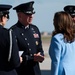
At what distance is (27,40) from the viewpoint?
23.5ft

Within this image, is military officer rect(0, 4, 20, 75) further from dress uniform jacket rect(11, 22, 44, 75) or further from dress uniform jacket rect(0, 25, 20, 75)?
dress uniform jacket rect(11, 22, 44, 75)

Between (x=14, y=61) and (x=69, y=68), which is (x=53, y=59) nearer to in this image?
(x=69, y=68)

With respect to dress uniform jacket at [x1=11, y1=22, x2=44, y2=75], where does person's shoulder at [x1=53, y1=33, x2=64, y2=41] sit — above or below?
above

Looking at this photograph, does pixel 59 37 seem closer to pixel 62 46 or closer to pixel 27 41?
pixel 62 46

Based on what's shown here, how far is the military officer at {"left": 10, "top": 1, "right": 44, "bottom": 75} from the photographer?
23.0ft

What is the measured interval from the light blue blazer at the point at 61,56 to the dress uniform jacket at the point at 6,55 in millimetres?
637

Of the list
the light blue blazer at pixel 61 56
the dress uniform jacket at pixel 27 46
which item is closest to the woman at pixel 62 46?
the light blue blazer at pixel 61 56

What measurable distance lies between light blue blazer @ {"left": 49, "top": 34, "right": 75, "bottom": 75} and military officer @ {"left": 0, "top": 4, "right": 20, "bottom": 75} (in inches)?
25.1

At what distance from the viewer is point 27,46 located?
7094mm

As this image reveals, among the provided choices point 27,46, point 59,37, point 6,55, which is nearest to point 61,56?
point 59,37

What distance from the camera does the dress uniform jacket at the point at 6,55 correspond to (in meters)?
5.91

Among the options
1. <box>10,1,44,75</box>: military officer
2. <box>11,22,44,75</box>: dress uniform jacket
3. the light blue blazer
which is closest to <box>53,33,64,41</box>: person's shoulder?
the light blue blazer

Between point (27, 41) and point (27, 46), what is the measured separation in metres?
0.09

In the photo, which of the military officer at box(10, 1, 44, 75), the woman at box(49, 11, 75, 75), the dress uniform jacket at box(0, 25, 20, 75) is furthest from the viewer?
the military officer at box(10, 1, 44, 75)
